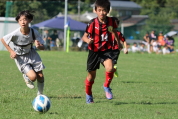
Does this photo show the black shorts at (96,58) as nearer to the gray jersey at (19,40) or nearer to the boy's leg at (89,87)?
the boy's leg at (89,87)

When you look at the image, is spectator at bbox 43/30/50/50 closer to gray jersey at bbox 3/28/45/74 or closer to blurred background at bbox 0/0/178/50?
blurred background at bbox 0/0/178/50

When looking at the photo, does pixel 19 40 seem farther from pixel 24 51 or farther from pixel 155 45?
pixel 155 45

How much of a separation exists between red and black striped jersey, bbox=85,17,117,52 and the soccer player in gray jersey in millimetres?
898

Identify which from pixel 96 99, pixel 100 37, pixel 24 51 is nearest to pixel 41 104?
pixel 24 51

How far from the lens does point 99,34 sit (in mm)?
7312

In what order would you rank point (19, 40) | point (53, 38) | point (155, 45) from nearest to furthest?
point (19, 40), point (155, 45), point (53, 38)

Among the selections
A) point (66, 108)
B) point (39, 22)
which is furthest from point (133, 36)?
point (66, 108)

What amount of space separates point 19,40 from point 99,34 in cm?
142

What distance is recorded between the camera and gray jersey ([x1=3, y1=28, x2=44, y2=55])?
7371 millimetres

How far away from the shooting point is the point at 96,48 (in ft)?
24.2

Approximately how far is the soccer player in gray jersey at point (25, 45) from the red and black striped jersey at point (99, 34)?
898 millimetres

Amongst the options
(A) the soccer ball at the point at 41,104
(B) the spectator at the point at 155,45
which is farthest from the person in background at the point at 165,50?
(A) the soccer ball at the point at 41,104

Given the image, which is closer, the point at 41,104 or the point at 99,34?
the point at 41,104

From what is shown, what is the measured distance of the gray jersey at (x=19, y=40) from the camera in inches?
290
